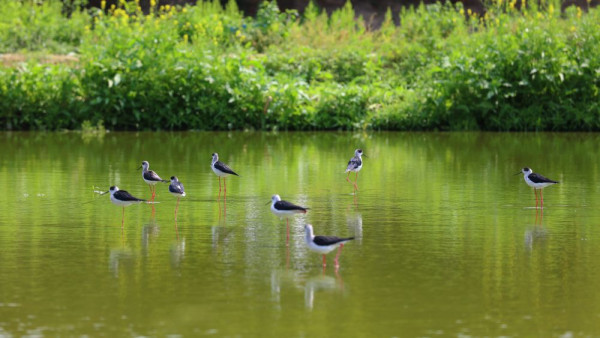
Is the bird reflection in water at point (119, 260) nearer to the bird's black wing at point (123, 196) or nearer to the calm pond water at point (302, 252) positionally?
the calm pond water at point (302, 252)

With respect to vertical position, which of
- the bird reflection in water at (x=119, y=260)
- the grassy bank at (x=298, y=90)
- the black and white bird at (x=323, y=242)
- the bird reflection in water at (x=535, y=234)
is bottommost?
the bird reflection in water at (x=119, y=260)

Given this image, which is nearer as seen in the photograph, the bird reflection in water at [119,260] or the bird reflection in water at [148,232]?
the bird reflection in water at [119,260]

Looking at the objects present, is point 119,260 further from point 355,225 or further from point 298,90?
point 298,90

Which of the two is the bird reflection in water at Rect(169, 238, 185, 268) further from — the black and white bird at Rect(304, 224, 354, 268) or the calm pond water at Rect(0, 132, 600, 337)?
the black and white bird at Rect(304, 224, 354, 268)

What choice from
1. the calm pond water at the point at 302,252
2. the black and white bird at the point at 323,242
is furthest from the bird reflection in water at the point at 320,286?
the black and white bird at the point at 323,242

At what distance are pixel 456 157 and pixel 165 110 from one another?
10.3 m

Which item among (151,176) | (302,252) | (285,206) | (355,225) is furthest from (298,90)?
(302,252)

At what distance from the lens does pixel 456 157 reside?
73.4 ft

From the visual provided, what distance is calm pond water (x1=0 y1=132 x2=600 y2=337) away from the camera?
8.62 metres

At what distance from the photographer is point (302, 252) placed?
454 inches

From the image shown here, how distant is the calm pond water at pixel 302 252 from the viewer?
28.3ft

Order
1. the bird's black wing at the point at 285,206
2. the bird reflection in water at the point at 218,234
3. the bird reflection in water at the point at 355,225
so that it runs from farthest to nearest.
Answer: the bird reflection in water at the point at 355,225 → the bird reflection in water at the point at 218,234 → the bird's black wing at the point at 285,206

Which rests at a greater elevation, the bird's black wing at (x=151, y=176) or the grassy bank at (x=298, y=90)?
the grassy bank at (x=298, y=90)

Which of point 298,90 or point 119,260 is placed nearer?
point 119,260
